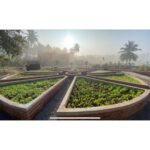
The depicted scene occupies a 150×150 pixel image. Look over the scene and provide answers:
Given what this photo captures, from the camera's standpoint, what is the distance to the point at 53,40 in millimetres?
6379

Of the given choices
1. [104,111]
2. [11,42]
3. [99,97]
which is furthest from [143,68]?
[11,42]

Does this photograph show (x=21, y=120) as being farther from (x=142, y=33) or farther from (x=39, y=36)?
(x=142, y=33)

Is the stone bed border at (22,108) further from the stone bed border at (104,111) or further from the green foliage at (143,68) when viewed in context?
the green foliage at (143,68)

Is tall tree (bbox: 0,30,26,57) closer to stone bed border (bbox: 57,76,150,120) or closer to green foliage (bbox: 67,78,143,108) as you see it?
green foliage (bbox: 67,78,143,108)

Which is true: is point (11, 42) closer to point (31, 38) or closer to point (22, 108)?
point (31, 38)

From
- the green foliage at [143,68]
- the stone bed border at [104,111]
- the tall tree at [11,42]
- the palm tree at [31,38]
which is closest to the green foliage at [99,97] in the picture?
the stone bed border at [104,111]

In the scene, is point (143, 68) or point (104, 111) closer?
point (104, 111)

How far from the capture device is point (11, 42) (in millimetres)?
6801

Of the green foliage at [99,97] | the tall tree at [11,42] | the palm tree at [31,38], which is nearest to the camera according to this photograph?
the green foliage at [99,97]

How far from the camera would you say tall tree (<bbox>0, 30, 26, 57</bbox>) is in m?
6.38

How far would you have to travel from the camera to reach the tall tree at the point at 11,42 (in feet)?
20.9

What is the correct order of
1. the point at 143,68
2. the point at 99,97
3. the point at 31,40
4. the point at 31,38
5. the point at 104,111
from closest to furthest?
the point at 104,111
the point at 99,97
the point at 31,38
the point at 31,40
the point at 143,68

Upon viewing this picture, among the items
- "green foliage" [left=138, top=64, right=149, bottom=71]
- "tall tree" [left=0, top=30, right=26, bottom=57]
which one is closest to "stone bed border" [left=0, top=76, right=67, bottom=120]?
"tall tree" [left=0, top=30, right=26, bottom=57]
